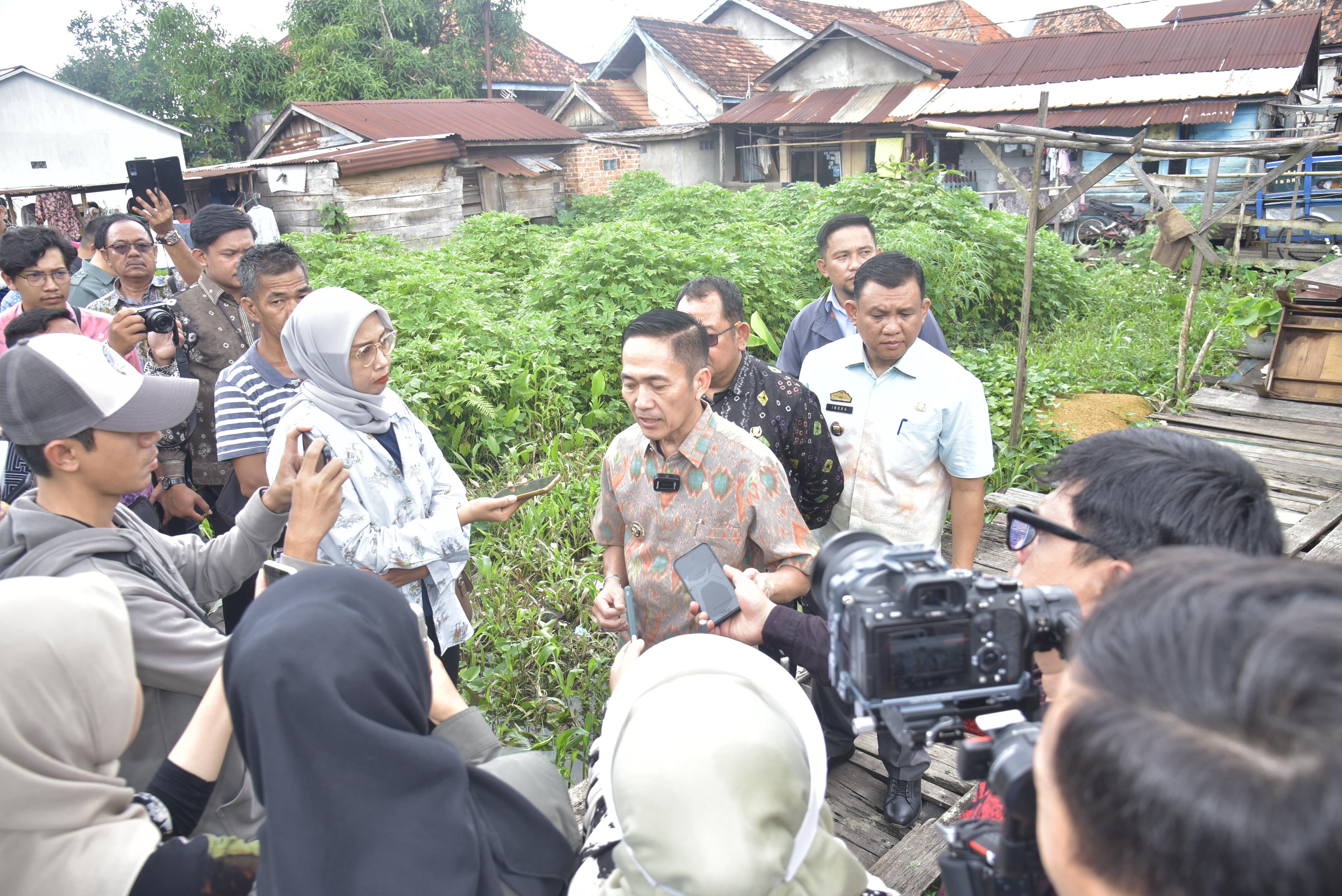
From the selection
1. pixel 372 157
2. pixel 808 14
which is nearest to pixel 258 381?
pixel 372 157

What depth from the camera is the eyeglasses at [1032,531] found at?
134cm

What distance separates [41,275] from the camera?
135 inches

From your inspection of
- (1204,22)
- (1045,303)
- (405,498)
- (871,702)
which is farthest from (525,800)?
(1204,22)

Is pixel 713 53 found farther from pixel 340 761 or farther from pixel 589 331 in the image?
pixel 340 761

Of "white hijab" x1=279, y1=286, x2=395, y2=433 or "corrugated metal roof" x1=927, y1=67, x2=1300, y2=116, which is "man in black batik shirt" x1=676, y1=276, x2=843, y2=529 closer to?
"white hijab" x1=279, y1=286, x2=395, y2=433

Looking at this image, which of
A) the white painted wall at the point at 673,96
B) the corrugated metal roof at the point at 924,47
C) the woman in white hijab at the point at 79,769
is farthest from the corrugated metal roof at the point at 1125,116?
the woman in white hijab at the point at 79,769

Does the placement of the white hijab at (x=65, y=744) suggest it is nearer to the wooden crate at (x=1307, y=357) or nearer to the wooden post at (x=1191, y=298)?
the wooden post at (x=1191, y=298)

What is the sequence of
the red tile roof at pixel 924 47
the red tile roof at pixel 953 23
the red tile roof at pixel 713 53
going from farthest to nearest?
the red tile roof at pixel 953 23, the red tile roof at pixel 713 53, the red tile roof at pixel 924 47

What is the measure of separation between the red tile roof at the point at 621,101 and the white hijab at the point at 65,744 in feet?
66.6

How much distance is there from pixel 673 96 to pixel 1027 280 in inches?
715

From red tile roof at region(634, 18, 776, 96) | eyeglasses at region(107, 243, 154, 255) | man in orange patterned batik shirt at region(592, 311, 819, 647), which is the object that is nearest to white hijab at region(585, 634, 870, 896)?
man in orange patterned batik shirt at region(592, 311, 819, 647)

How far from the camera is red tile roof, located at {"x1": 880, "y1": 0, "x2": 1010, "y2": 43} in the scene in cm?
2541

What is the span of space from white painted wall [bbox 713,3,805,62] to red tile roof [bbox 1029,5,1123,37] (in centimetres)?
785

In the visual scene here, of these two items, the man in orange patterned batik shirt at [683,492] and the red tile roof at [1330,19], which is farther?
the red tile roof at [1330,19]
